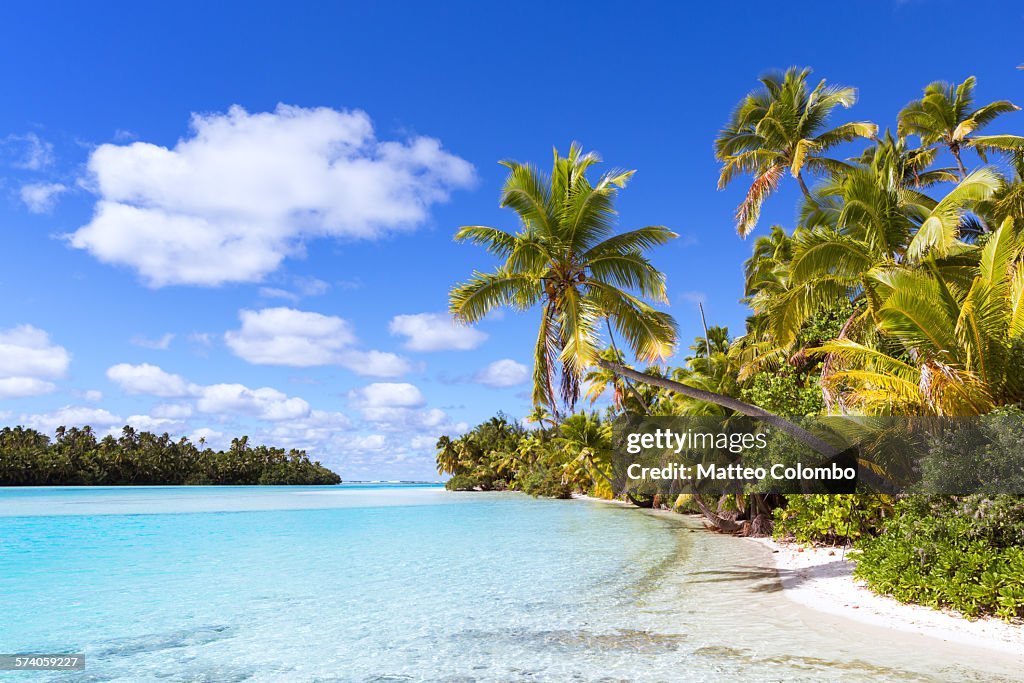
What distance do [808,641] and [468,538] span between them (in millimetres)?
14246

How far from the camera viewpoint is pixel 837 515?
12148 mm

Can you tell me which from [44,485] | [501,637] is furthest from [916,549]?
[44,485]

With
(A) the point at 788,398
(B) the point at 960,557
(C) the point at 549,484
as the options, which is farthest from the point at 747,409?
(C) the point at 549,484

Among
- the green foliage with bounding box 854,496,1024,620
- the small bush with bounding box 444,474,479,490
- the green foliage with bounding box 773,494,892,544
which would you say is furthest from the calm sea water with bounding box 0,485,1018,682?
the small bush with bounding box 444,474,479,490

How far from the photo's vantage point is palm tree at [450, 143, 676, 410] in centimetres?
1219

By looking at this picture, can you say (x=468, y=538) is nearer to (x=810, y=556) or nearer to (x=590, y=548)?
(x=590, y=548)

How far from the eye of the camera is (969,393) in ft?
28.1

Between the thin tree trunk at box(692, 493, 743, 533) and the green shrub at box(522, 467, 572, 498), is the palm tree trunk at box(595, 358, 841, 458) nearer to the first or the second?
the thin tree trunk at box(692, 493, 743, 533)

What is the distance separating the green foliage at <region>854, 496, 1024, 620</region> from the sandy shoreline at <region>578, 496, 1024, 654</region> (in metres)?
0.18

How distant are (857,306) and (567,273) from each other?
788 cm

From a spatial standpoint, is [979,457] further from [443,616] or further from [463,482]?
[463,482]

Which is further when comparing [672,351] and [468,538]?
[468,538]

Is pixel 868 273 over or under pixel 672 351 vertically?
over

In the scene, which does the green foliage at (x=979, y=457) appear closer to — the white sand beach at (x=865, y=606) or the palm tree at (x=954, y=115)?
the white sand beach at (x=865, y=606)
